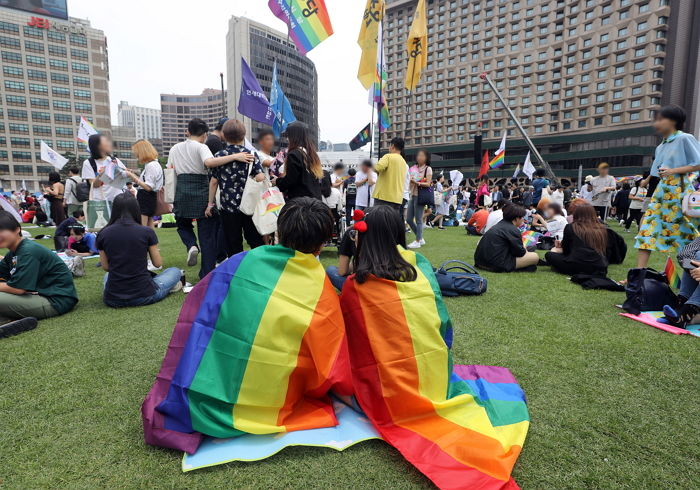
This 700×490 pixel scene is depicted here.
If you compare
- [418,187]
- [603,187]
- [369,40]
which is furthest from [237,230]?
[603,187]

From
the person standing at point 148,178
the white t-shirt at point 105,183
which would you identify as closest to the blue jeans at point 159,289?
the person standing at point 148,178

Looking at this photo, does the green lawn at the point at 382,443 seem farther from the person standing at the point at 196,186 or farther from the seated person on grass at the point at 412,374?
the person standing at the point at 196,186

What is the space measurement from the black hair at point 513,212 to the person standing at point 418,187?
2.44 metres

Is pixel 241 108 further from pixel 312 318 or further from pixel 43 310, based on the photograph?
pixel 312 318

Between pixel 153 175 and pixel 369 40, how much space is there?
6.54 m

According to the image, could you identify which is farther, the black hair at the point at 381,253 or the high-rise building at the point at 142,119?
the high-rise building at the point at 142,119

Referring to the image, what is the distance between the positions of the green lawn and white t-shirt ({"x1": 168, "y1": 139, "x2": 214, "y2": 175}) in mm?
1715

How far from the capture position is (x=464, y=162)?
73.5 metres

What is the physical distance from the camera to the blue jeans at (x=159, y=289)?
12.9 ft

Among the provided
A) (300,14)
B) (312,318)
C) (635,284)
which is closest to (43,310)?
(312,318)

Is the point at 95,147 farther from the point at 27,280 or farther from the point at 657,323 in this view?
the point at 657,323

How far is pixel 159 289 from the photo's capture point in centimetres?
412

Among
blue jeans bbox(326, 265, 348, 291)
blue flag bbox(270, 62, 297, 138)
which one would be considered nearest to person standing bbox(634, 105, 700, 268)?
blue jeans bbox(326, 265, 348, 291)

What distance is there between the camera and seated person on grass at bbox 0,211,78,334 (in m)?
3.34
